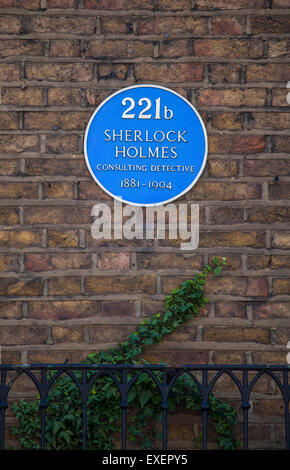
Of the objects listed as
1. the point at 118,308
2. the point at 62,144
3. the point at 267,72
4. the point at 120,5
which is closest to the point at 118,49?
the point at 120,5

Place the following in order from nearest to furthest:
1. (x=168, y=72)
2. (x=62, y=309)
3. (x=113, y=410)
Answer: (x=113, y=410), (x=62, y=309), (x=168, y=72)

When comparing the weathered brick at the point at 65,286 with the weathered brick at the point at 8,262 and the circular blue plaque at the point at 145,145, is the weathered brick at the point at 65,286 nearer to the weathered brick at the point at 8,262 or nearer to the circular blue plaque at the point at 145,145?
the weathered brick at the point at 8,262

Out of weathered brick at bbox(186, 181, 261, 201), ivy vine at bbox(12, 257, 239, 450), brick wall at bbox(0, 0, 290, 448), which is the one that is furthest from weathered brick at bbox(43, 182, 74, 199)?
ivy vine at bbox(12, 257, 239, 450)

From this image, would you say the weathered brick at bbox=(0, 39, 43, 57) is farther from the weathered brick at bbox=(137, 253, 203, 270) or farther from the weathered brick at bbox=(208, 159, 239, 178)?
the weathered brick at bbox=(137, 253, 203, 270)

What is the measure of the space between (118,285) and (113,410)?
0.64 meters

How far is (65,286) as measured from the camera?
2674 millimetres

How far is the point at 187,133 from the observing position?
274 centimetres

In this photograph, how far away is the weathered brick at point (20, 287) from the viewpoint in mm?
2672

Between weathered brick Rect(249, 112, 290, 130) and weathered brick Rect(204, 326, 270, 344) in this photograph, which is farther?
weathered brick Rect(249, 112, 290, 130)

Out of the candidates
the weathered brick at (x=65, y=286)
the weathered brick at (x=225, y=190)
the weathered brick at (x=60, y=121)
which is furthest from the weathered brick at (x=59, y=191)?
the weathered brick at (x=225, y=190)

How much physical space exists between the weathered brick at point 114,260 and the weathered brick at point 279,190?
851 millimetres

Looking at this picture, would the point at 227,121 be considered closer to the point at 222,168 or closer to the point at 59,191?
the point at 222,168

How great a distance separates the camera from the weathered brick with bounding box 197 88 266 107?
109 inches

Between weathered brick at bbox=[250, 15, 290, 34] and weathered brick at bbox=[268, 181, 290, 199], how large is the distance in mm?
853
